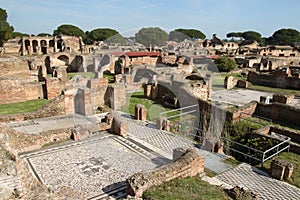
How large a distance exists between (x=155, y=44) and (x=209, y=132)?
39610mm

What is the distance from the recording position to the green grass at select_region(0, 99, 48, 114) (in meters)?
13.8

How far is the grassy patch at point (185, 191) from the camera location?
5.78 m

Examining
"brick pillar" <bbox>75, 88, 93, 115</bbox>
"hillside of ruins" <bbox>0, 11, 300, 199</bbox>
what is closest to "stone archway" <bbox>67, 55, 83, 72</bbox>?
"hillside of ruins" <bbox>0, 11, 300, 199</bbox>

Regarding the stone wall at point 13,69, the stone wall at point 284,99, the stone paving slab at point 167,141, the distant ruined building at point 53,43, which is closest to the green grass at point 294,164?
the stone paving slab at point 167,141

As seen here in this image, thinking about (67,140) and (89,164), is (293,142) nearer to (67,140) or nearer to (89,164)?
(89,164)

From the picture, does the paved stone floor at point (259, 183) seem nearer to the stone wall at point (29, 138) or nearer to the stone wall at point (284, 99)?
the stone wall at point (29, 138)

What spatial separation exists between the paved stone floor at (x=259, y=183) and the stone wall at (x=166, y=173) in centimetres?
124

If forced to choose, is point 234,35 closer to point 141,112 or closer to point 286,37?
point 286,37

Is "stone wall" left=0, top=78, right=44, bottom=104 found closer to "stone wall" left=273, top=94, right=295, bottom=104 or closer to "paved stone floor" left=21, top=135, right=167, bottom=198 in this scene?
"paved stone floor" left=21, top=135, right=167, bottom=198

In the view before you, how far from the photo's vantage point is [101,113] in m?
14.7

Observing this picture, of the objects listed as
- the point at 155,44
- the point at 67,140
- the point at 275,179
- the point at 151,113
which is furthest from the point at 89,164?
the point at 155,44

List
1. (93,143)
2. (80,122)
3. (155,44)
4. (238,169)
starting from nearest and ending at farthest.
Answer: (238,169) < (93,143) < (80,122) < (155,44)

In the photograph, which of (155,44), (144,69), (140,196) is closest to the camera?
(140,196)

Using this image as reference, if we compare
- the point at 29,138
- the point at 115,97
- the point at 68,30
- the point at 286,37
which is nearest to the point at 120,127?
the point at 29,138
